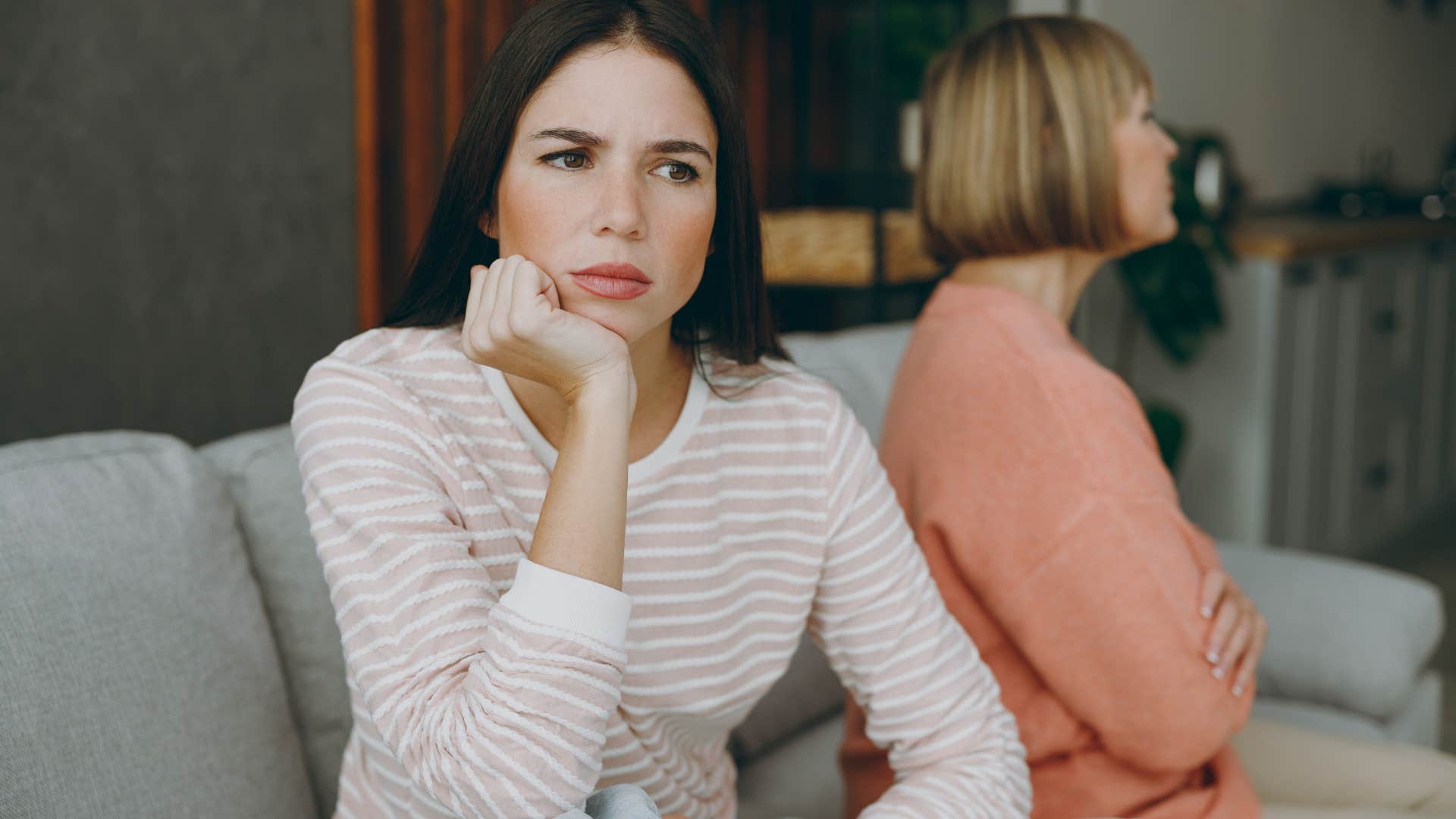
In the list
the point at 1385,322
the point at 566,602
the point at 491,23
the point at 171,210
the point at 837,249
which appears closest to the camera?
the point at 566,602

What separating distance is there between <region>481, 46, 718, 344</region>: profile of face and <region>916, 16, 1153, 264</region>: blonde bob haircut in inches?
23.3

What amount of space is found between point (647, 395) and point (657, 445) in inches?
1.8

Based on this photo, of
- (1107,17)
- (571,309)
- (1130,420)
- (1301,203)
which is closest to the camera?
(571,309)

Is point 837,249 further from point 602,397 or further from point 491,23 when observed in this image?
point 602,397

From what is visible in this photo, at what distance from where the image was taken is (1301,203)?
16.2 feet

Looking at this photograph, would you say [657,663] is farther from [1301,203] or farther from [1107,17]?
[1301,203]

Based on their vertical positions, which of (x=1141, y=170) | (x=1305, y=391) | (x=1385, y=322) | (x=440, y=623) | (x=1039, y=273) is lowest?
(x=1305, y=391)

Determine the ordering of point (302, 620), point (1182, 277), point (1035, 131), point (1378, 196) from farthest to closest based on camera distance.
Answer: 1. point (1378, 196)
2. point (1182, 277)
3. point (1035, 131)
4. point (302, 620)

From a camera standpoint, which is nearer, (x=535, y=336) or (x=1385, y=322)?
(x=535, y=336)

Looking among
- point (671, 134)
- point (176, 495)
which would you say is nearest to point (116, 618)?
point (176, 495)

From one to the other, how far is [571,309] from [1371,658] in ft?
4.64

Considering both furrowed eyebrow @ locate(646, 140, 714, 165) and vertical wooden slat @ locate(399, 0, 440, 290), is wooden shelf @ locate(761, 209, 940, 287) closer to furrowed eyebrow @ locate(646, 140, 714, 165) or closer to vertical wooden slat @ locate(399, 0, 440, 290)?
vertical wooden slat @ locate(399, 0, 440, 290)

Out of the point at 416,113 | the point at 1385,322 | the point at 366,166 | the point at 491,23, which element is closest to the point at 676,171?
the point at 366,166

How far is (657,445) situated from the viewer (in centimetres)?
101
